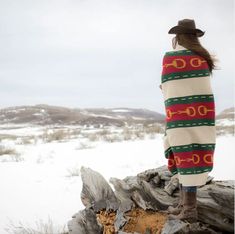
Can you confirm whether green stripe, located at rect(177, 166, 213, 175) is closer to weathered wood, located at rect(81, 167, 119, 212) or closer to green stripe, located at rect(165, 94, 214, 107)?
green stripe, located at rect(165, 94, 214, 107)

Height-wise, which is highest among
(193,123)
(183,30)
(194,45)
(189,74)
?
(183,30)

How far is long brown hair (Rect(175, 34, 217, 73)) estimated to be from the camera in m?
3.37

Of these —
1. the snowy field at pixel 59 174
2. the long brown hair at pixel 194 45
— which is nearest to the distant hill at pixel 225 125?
the snowy field at pixel 59 174

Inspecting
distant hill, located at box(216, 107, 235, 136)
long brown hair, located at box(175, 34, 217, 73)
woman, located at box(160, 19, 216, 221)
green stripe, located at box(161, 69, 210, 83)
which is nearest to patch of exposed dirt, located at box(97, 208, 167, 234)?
woman, located at box(160, 19, 216, 221)

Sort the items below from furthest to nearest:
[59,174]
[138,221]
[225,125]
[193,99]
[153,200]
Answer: [225,125] → [59,174] → [153,200] → [138,221] → [193,99]

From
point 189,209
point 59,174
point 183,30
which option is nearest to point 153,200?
point 189,209

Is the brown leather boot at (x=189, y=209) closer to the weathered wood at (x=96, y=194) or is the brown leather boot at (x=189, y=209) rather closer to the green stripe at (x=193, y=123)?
the green stripe at (x=193, y=123)

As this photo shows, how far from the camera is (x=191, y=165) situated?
11.0 ft

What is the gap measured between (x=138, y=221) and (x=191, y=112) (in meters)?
1.27

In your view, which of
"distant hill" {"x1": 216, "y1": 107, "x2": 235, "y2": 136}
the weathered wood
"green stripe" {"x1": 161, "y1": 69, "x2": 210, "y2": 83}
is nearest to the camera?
"green stripe" {"x1": 161, "y1": 69, "x2": 210, "y2": 83}

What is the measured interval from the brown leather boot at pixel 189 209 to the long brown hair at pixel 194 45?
3.90 ft

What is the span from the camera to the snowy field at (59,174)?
205 inches

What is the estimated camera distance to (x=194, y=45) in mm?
3404

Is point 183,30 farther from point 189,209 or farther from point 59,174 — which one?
point 59,174
